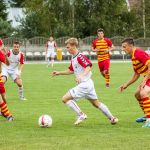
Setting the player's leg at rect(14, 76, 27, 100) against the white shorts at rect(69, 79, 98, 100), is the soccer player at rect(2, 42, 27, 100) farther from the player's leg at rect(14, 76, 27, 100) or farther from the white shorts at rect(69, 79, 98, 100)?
the white shorts at rect(69, 79, 98, 100)

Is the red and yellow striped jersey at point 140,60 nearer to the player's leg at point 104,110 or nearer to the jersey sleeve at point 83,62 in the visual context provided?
the jersey sleeve at point 83,62

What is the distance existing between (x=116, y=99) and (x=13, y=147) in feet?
27.4

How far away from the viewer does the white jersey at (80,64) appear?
37.8ft

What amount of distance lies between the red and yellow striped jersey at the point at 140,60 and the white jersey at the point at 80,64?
93cm

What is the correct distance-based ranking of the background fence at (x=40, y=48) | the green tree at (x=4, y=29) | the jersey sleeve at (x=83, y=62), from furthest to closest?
the green tree at (x=4, y=29) → the background fence at (x=40, y=48) → the jersey sleeve at (x=83, y=62)

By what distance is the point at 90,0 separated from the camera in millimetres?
57031

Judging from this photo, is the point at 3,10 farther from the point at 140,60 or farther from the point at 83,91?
the point at 140,60

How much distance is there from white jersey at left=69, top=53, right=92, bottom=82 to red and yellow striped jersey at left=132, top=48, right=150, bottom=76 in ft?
3.05

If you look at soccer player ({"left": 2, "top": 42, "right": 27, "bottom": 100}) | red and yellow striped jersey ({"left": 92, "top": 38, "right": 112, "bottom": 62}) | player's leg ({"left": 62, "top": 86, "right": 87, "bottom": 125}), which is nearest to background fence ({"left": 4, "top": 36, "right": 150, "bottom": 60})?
red and yellow striped jersey ({"left": 92, "top": 38, "right": 112, "bottom": 62})

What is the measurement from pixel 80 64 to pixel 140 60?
123 cm

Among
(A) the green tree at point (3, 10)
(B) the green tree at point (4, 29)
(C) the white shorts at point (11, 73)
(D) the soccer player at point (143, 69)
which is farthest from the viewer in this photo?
(A) the green tree at point (3, 10)

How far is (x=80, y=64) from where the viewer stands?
38.0ft

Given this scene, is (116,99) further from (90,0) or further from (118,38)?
(90,0)

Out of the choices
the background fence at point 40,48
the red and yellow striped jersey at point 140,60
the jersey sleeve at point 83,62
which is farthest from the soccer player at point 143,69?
the background fence at point 40,48
